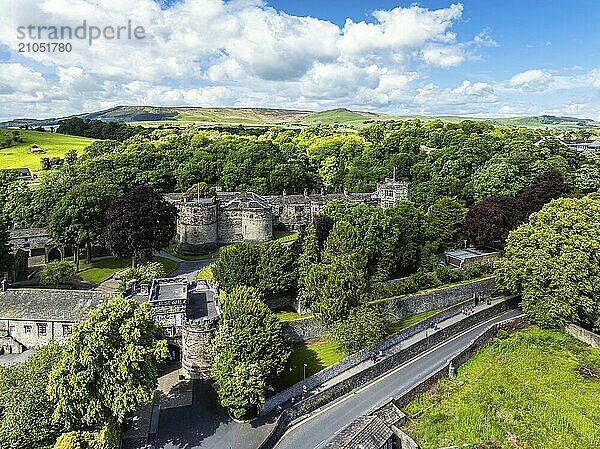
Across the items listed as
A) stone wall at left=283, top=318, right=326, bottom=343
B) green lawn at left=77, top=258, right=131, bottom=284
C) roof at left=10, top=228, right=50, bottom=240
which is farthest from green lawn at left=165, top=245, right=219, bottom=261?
stone wall at left=283, top=318, right=326, bottom=343

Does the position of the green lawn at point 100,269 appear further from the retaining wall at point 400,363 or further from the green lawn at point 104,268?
the retaining wall at point 400,363

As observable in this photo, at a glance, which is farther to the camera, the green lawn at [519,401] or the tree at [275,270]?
the tree at [275,270]

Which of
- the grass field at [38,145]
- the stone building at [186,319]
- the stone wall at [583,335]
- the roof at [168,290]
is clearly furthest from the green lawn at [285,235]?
the grass field at [38,145]

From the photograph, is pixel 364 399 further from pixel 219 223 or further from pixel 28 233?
pixel 28 233

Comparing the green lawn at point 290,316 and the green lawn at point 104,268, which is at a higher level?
the green lawn at point 104,268

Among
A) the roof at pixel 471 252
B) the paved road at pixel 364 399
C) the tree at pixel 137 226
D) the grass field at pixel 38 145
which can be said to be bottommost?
the paved road at pixel 364 399

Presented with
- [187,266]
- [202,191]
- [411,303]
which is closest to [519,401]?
[411,303]

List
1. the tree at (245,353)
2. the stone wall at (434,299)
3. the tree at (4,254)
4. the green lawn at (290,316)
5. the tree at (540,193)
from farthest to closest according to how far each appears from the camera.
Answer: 1. the tree at (540,193)
2. the tree at (4,254)
3. the stone wall at (434,299)
4. the green lawn at (290,316)
5. the tree at (245,353)
